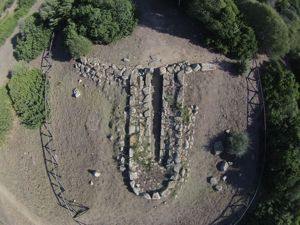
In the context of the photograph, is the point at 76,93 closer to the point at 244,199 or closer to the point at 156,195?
the point at 156,195

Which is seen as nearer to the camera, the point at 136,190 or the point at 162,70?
the point at 136,190

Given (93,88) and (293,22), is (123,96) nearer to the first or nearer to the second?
(93,88)

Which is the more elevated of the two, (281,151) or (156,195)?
(281,151)

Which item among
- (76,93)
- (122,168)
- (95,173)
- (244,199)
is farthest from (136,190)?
(76,93)

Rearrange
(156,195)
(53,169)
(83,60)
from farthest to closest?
(83,60) < (53,169) < (156,195)

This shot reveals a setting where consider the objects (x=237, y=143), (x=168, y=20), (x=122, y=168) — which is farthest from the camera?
(x=168, y=20)

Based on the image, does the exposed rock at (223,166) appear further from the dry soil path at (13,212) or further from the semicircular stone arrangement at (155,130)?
the dry soil path at (13,212)

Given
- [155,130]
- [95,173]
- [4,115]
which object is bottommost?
[95,173]

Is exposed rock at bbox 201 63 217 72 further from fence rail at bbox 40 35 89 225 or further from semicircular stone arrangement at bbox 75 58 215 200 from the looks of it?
fence rail at bbox 40 35 89 225
